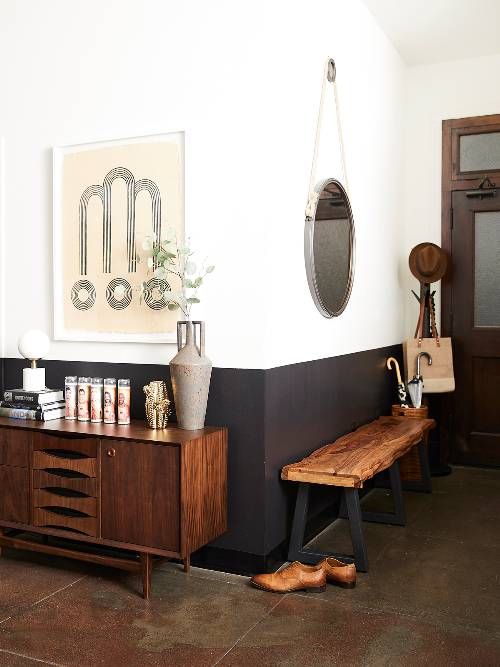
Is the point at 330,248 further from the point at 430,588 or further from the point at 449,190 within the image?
the point at 449,190

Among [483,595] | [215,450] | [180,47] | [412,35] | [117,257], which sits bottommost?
[483,595]

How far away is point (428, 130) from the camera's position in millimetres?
5762

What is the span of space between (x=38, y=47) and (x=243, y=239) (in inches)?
63.4

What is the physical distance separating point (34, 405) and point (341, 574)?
163 cm

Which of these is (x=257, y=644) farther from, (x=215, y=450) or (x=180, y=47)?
(x=180, y=47)

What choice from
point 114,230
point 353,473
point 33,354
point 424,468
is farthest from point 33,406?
point 424,468

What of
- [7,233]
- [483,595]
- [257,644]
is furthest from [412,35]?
[257,644]

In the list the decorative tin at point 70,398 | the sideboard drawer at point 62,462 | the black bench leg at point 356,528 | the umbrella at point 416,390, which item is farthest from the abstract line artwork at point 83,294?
the umbrella at point 416,390

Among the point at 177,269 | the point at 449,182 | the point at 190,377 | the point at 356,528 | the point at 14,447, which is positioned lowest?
the point at 356,528

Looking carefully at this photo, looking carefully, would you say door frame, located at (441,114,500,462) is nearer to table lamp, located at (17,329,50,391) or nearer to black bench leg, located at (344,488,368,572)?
black bench leg, located at (344,488,368,572)

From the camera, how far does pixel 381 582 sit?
333cm

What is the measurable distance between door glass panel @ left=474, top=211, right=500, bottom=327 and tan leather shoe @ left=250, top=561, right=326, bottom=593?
3056mm

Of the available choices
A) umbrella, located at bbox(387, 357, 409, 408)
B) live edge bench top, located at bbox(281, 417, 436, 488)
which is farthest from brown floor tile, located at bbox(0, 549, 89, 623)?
umbrella, located at bbox(387, 357, 409, 408)

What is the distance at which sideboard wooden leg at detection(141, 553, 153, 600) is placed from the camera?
3.13 metres
